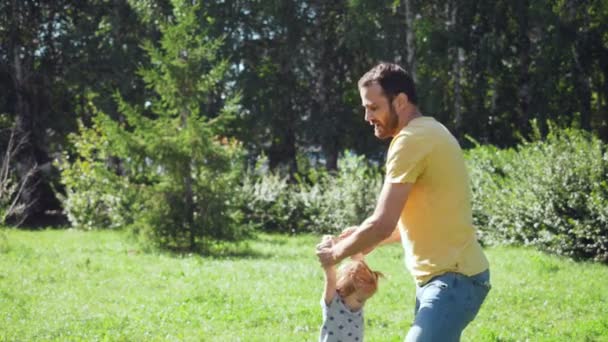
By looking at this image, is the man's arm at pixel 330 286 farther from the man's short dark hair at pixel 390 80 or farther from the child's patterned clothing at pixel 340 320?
the man's short dark hair at pixel 390 80

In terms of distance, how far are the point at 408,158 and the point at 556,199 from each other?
43.3 ft

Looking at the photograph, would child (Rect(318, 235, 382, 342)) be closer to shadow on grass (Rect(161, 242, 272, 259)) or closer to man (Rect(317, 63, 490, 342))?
man (Rect(317, 63, 490, 342))

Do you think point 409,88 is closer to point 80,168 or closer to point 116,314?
point 116,314

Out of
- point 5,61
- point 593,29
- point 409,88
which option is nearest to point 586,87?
point 593,29

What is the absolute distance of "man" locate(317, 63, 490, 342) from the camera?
12.7 feet

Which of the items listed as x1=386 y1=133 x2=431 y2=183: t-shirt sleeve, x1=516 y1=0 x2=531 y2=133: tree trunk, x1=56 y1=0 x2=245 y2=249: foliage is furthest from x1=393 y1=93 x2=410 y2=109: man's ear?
x1=516 y1=0 x2=531 y2=133: tree trunk

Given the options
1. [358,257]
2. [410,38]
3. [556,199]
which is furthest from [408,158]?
[410,38]

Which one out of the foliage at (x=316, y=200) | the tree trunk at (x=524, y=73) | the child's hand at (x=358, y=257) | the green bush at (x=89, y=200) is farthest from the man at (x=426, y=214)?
the tree trunk at (x=524, y=73)

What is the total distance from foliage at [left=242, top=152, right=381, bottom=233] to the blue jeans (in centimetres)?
1925

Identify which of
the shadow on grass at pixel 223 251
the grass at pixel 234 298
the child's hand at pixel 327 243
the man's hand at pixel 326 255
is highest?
the child's hand at pixel 327 243

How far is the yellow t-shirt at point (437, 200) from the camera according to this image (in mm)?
3924

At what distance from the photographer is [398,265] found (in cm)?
1603

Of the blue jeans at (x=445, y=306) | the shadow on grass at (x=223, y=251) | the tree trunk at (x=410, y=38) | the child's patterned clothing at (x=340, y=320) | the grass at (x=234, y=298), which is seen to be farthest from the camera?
the tree trunk at (x=410, y=38)

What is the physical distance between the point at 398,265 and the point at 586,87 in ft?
60.4
